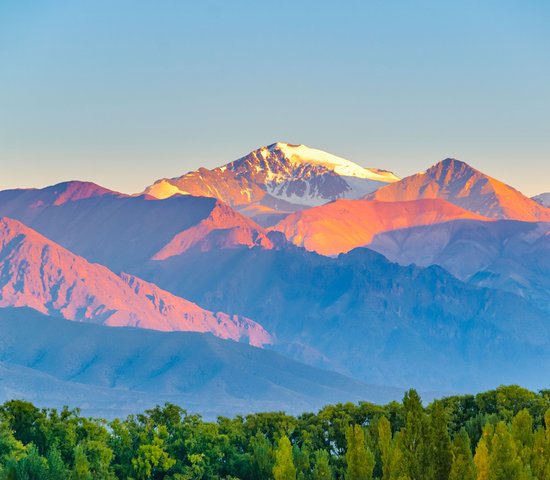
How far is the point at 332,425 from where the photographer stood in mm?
173750

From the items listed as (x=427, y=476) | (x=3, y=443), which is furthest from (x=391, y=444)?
(x=3, y=443)

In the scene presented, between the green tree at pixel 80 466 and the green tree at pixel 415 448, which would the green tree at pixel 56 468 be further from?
the green tree at pixel 415 448

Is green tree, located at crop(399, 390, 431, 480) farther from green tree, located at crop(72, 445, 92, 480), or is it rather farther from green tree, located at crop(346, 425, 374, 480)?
green tree, located at crop(72, 445, 92, 480)

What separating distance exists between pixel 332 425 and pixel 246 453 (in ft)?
52.1

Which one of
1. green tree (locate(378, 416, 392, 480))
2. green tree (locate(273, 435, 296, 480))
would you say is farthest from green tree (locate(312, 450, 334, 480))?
green tree (locate(378, 416, 392, 480))

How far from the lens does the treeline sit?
121750 mm

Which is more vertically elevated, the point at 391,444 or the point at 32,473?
the point at 391,444

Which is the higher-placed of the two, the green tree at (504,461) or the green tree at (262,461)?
the green tree at (504,461)

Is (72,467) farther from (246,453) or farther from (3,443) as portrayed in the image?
(246,453)

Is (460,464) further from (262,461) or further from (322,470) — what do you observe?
(262,461)

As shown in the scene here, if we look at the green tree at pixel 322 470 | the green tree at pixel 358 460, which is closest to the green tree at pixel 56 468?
the green tree at pixel 322 470

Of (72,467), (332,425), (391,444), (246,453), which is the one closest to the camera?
(391,444)

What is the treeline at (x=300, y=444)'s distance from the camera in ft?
399

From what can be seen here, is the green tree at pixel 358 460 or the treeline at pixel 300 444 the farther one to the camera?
the green tree at pixel 358 460
